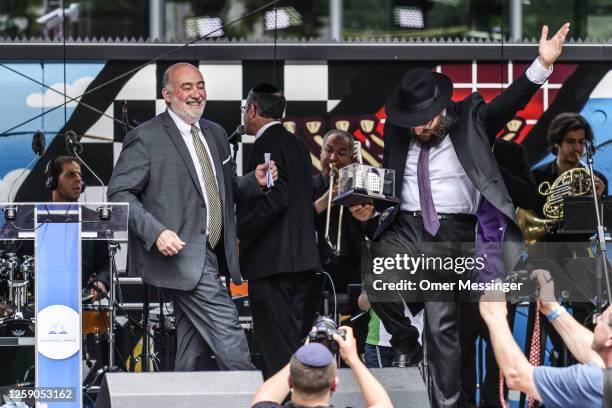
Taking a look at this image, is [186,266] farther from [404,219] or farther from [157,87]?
[157,87]

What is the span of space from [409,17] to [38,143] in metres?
3.06

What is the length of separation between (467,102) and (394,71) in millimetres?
1686

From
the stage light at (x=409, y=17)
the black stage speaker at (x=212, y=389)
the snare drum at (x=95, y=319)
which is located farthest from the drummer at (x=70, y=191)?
the stage light at (x=409, y=17)

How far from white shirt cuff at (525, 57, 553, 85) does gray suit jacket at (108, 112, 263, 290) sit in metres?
1.69

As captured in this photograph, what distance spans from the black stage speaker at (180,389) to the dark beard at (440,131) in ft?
5.35

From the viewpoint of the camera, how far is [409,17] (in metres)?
11.0

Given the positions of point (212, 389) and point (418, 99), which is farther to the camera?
point (418, 99)

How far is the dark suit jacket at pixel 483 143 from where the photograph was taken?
7.66 m

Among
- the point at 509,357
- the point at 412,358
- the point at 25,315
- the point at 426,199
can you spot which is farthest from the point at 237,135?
the point at 509,357

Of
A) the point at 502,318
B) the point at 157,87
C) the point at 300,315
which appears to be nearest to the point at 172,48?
the point at 157,87

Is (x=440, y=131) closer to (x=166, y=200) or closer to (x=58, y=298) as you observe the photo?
(x=166, y=200)

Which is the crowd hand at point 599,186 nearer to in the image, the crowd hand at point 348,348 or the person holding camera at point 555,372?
the person holding camera at point 555,372

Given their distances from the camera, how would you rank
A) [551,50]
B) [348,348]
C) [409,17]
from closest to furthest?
1. [348,348]
2. [551,50]
3. [409,17]

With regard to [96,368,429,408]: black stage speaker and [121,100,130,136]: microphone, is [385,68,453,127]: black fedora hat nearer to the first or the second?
[96,368,429,408]: black stage speaker
